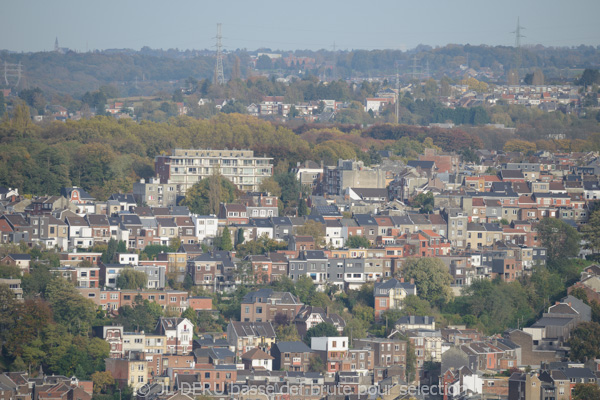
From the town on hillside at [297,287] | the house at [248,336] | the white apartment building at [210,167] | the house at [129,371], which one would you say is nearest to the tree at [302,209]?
the town on hillside at [297,287]

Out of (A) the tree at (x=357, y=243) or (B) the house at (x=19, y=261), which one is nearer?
(B) the house at (x=19, y=261)

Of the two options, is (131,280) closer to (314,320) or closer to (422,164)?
(314,320)

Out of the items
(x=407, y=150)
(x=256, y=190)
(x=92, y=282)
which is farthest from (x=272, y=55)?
(x=92, y=282)

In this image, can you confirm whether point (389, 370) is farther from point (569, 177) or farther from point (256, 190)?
point (569, 177)

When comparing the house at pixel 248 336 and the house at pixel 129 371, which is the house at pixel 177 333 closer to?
the house at pixel 248 336

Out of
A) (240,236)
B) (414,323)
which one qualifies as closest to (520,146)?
(240,236)

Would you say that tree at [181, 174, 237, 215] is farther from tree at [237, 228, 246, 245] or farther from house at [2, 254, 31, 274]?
house at [2, 254, 31, 274]
